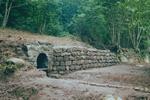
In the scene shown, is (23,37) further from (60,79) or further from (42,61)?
(60,79)

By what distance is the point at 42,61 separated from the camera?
17.5 m

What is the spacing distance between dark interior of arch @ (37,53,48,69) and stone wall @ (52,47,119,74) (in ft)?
1.76

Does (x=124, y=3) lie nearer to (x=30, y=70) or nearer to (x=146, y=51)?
(x=146, y=51)

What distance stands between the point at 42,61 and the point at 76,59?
2.38 m

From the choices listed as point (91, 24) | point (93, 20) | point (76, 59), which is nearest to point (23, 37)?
point (76, 59)

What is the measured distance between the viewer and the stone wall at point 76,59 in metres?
17.7

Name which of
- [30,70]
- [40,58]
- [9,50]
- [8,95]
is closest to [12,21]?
[40,58]

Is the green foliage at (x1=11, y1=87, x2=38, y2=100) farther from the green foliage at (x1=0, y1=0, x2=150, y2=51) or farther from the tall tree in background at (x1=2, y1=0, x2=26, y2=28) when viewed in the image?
the green foliage at (x1=0, y1=0, x2=150, y2=51)

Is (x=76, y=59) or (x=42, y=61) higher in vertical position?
(x=42, y=61)

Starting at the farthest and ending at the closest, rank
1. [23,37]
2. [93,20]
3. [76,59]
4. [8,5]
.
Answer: [93,20] < [8,5] < [76,59] < [23,37]

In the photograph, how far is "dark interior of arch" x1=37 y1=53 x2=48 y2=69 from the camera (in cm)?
1731

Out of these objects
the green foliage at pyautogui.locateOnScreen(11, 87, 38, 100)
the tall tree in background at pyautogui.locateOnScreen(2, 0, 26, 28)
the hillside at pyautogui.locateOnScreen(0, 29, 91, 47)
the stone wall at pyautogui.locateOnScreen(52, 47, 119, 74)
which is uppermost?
the tall tree in background at pyautogui.locateOnScreen(2, 0, 26, 28)

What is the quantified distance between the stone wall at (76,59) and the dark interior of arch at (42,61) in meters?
0.54

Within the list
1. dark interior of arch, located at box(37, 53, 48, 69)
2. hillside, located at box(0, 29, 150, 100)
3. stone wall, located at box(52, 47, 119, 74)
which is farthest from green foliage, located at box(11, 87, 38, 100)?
stone wall, located at box(52, 47, 119, 74)
